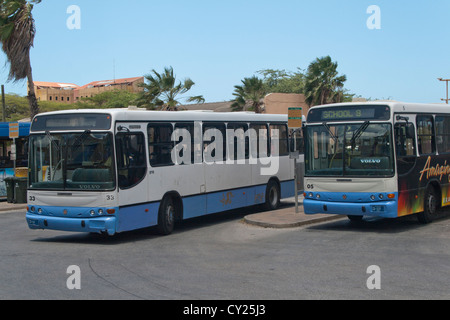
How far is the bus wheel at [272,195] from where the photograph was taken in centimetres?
1959

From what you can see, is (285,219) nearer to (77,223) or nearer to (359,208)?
(359,208)

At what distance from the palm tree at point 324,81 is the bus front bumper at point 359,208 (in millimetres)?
36576

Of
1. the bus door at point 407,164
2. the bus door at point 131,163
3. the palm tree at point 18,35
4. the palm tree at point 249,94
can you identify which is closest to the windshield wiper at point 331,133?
the bus door at point 407,164

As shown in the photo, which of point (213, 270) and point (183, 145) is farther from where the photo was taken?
point (183, 145)

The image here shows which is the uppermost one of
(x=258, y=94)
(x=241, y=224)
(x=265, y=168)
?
(x=258, y=94)

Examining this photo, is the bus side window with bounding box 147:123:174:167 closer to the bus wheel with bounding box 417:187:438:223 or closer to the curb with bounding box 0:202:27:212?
the bus wheel with bounding box 417:187:438:223

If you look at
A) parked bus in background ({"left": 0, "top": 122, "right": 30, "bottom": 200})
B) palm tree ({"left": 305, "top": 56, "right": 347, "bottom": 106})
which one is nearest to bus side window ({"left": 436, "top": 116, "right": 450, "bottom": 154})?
parked bus in background ({"left": 0, "top": 122, "right": 30, "bottom": 200})

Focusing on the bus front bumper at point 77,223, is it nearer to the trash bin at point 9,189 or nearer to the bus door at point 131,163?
the bus door at point 131,163

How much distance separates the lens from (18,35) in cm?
3069

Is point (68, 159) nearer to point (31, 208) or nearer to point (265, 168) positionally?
point (31, 208)

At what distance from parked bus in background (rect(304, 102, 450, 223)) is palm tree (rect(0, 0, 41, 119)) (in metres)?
20.0
